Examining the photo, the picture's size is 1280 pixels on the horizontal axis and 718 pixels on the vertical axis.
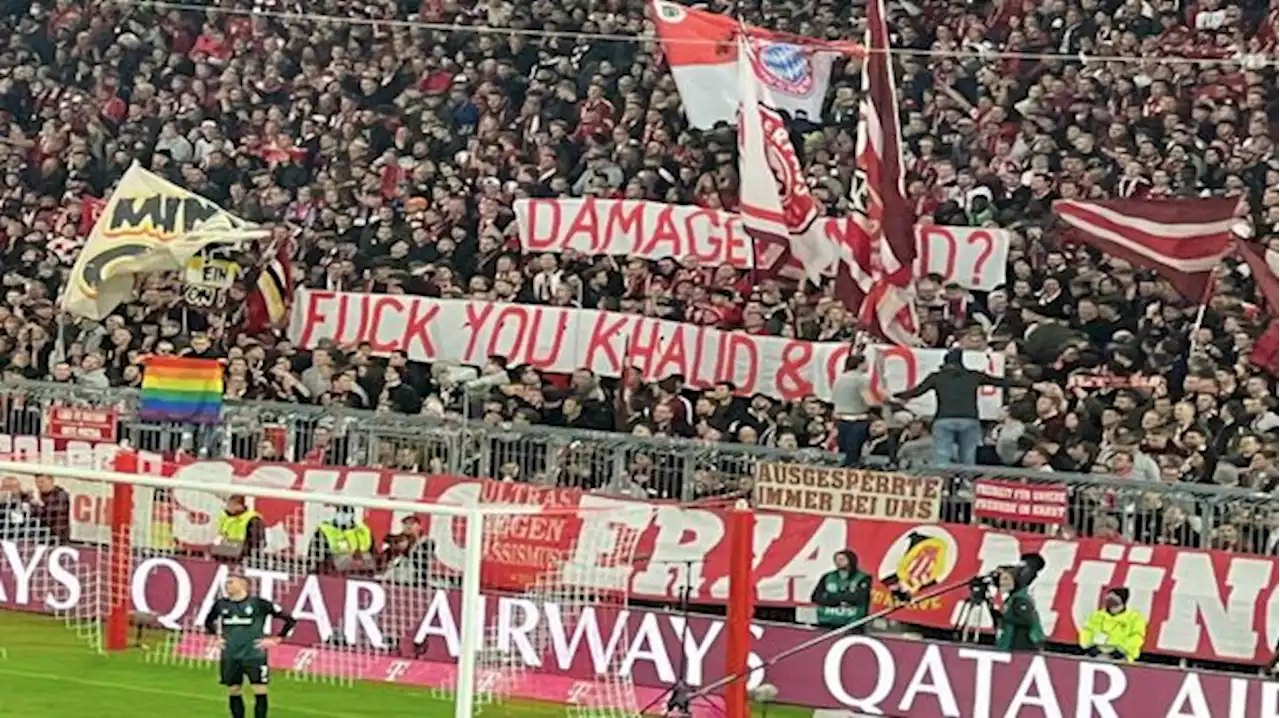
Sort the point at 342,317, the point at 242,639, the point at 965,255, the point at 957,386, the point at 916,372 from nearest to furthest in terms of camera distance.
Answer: the point at 242,639, the point at 957,386, the point at 916,372, the point at 965,255, the point at 342,317

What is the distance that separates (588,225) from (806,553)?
4.80m

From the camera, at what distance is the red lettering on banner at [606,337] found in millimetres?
24781

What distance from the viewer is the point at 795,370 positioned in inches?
950

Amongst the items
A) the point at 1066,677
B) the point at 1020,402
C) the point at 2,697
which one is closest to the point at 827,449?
the point at 1020,402

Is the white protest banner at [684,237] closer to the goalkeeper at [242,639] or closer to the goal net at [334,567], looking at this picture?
the goal net at [334,567]

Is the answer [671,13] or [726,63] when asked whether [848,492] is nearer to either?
[726,63]

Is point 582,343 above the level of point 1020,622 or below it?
above

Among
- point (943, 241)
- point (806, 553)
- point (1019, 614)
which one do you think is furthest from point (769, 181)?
point (1019, 614)

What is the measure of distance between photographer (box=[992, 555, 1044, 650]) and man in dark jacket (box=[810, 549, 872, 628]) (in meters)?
1.23

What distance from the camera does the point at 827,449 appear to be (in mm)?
23422

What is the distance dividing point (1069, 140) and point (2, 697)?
453 inches

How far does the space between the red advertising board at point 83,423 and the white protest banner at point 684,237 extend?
175 inches

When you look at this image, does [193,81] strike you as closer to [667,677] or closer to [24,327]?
[24,327]

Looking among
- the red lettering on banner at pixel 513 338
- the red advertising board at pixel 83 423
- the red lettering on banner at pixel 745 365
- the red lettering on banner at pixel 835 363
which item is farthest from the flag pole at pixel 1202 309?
the red advertising board at pixel 83 423
